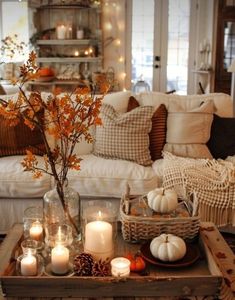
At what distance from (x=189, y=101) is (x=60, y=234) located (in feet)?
6.37

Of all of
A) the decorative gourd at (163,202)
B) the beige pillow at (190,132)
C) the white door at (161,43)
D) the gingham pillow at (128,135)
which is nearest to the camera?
the decorative gourd at (163,202)

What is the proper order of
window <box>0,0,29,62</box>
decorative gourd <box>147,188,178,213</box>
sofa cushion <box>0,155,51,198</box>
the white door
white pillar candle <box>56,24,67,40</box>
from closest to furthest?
decorative gourd <box>147,188,178,213</box> < sofa cushion <box>0,155,51,198</box> < white pillar candle <box>56,24,67,40</box> < window <box>0,0,29,62</box> < the white door

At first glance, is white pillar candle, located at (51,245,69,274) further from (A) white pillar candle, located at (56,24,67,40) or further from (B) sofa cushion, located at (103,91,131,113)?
(A) white pillar candle, located at (56,24,67,40)

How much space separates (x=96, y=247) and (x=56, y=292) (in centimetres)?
26

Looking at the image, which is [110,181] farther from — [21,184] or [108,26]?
[108,26]

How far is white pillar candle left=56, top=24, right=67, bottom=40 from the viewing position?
6.64 m

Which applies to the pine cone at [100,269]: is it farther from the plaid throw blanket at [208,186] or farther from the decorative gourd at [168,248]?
the plaid throw blanket at [208,186]

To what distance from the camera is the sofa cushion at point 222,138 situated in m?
3.19

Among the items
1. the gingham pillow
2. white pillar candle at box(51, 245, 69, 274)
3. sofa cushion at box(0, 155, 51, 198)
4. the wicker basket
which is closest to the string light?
the gingham pillow

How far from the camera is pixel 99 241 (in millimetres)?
1706

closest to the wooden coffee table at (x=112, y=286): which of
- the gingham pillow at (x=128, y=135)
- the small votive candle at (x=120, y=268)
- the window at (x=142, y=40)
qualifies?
the small votive candle at (x=120, y=268)

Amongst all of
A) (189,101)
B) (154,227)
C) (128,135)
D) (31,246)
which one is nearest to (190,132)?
(189,101)

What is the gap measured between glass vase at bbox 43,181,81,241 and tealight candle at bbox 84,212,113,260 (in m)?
0.13

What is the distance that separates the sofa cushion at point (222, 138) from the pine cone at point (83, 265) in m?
1.83
